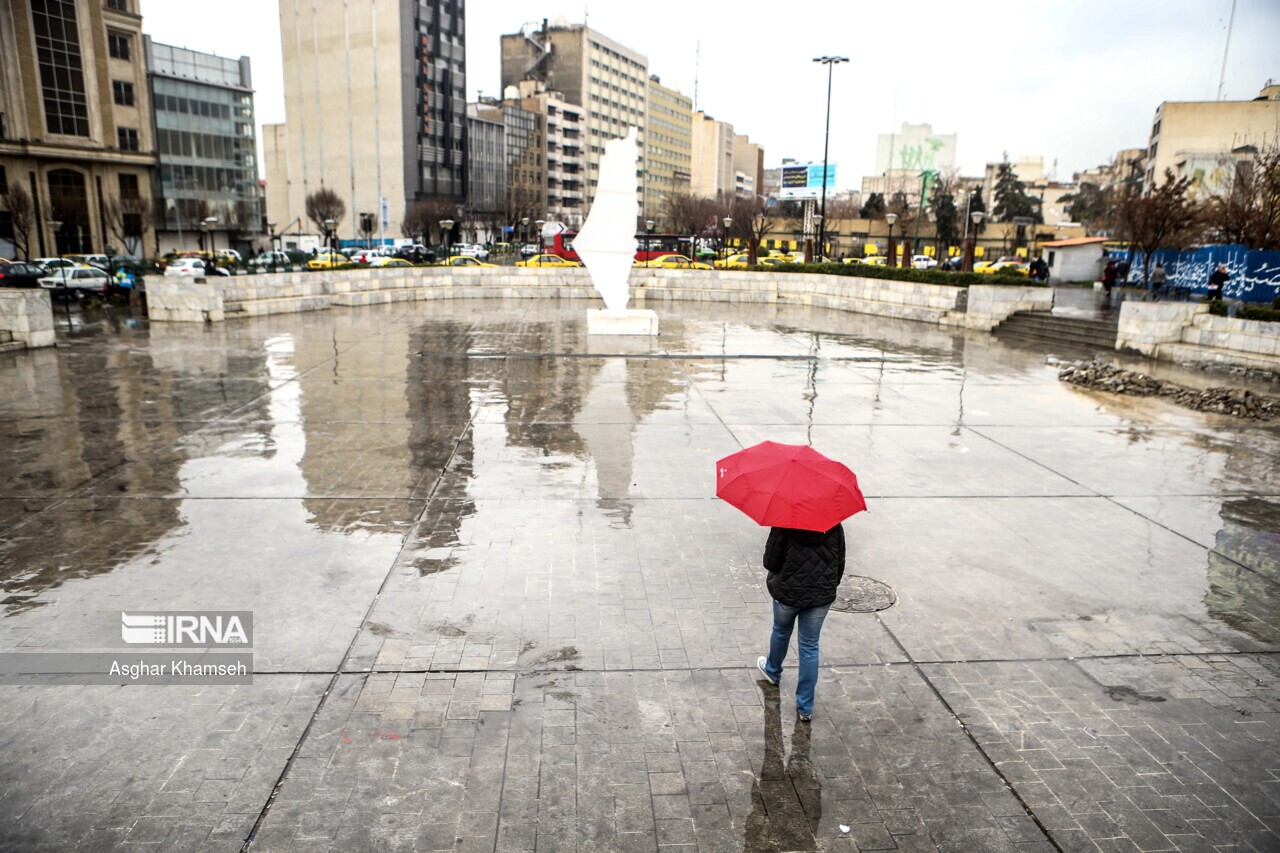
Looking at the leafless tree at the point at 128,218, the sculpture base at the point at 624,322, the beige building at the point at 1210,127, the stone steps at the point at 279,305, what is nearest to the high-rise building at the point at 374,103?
the leafless tree at the point at 128,218

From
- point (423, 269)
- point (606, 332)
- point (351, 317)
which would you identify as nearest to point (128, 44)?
point (423, 269)

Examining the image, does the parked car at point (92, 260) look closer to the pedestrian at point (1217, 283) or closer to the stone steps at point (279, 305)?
the stone steps at point (279, 305)

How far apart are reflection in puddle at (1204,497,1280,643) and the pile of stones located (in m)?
5.45

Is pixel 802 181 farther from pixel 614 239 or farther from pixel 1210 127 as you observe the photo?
pixel 614 239

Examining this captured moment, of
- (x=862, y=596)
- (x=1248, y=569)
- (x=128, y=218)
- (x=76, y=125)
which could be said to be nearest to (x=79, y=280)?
(x=128, y=218)

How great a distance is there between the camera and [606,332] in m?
22.1

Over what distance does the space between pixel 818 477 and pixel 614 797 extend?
6.39 ft

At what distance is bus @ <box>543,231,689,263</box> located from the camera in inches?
1762

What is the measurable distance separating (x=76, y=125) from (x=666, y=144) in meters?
105

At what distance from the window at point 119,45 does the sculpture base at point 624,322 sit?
183 ft

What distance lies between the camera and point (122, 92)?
193ft

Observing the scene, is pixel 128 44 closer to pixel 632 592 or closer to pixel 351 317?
pixel 351 317

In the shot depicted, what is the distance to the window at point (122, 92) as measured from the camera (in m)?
58.4

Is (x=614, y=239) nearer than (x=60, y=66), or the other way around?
(x=614, y=239)
